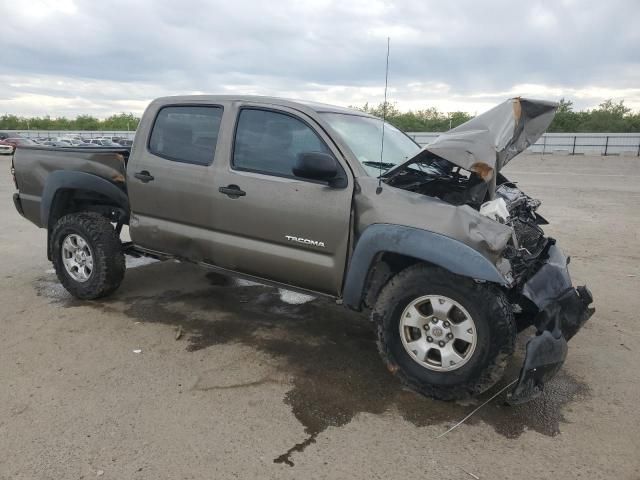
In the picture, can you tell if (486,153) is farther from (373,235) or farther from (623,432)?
(623,432)

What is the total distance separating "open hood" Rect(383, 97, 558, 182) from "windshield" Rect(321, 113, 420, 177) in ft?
1.18

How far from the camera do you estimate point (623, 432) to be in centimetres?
294

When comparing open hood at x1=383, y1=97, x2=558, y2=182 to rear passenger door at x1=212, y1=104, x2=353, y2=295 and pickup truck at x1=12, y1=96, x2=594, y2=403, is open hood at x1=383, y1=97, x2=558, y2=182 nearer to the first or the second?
pickup truck at x1=12, y1=96, x2=594, y2=403

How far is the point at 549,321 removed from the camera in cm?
321

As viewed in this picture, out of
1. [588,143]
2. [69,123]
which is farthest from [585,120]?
[69,123]

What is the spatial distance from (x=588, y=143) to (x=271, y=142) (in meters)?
35.2

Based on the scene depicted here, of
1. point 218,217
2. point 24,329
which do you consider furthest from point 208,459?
point 24,329

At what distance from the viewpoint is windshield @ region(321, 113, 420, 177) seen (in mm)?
3768

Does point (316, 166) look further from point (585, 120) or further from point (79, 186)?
point (585, 120)

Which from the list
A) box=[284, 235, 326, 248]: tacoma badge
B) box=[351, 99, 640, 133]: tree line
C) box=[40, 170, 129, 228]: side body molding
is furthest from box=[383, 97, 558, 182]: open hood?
box=[351, 99, 640, 133]: tree line

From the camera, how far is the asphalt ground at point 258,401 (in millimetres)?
2631

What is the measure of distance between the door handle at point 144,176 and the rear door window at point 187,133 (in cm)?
20

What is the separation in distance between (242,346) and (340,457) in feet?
5.09

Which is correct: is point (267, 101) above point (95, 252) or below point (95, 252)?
above
